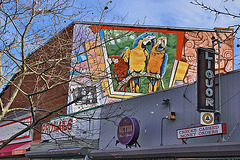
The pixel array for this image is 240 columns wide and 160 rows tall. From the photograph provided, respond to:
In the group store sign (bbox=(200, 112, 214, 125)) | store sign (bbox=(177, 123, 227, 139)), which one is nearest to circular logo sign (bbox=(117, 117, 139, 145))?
store sign (bbox=(177, 123, 227, 139))

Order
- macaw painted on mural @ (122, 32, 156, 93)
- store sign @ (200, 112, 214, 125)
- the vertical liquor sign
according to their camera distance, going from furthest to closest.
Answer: macaw painted on mural @ (122, 32, 156, 93) → the vertical liquor sign → store sign @ (200, 112, 214, 125)

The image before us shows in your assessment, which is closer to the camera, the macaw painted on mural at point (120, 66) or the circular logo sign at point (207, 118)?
the circular logo sign at point (207, 118)

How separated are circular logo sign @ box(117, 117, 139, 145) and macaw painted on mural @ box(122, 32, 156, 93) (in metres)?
9.08

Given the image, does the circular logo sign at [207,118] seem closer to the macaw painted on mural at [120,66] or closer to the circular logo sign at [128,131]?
the circular logo sign at [128,131]

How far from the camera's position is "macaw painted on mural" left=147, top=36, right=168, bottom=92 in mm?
27047

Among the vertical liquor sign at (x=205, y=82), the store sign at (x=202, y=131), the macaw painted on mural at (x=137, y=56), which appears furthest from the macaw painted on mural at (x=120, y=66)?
the vertical liquor sign at (x=205, y=82)

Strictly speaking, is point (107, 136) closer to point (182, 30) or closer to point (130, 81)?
point (130, 81)

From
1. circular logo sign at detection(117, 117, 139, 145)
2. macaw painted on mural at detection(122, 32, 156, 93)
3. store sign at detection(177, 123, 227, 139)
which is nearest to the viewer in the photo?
store sign at detection(177, 123, 227, 139)

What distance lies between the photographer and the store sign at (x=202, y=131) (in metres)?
12.5

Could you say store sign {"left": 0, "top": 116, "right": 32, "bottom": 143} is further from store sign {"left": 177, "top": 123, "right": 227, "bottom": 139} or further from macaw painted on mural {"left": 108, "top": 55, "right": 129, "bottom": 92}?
store sign {"left": 177, "top": 123, "right": 227, "bottom": 139}

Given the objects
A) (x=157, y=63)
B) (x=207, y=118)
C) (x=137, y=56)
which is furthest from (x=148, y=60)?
(x=207, y=118)

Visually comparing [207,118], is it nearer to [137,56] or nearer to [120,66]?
[120,66]

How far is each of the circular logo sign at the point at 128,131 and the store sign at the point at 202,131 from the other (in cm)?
293

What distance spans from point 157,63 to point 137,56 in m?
1.46
